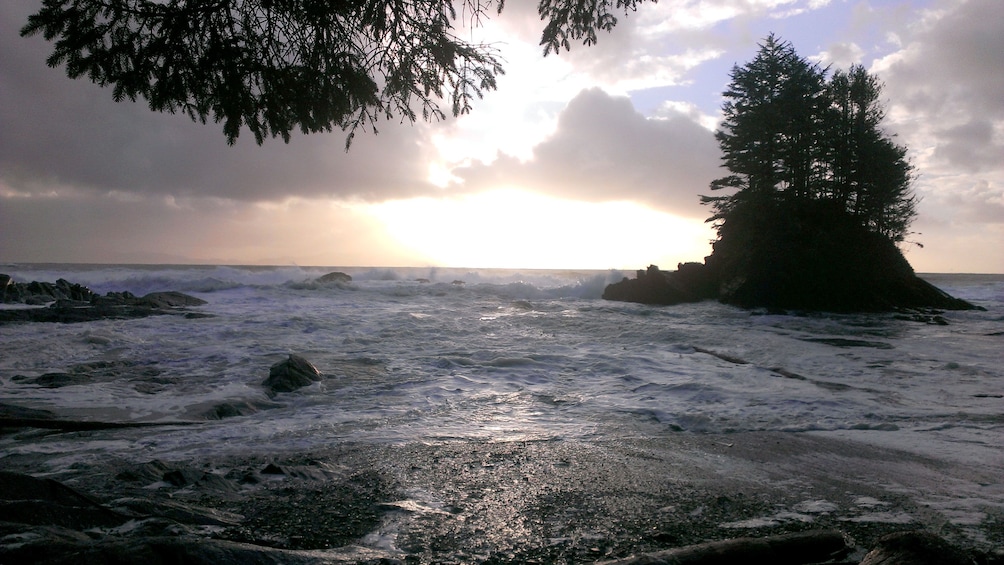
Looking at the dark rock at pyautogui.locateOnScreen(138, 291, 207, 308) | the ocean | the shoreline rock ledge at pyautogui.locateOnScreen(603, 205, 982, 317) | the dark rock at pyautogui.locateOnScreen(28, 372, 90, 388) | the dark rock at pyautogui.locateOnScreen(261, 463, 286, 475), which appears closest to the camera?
the dark rock at pyautogui.locateOnScreen(261, 463, 286, 475)

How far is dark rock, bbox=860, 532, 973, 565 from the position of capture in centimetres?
207

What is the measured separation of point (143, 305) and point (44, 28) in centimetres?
1491

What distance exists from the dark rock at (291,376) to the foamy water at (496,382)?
18cm

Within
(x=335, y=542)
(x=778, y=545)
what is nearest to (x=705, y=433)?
(x=778, y=545)

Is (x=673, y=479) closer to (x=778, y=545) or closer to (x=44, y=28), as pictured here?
(x=778, y=545)

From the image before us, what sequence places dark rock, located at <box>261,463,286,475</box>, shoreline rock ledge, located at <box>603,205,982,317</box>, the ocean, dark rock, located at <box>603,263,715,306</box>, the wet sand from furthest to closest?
1. dark rock, located at <box>603,263,715,306</box>
2. shoreline rock ledge, located at <box>603,205,982,317</box>
3. the ocean
4. dark rock, located at <box>261,463,286,475</box>
5. the wet sand

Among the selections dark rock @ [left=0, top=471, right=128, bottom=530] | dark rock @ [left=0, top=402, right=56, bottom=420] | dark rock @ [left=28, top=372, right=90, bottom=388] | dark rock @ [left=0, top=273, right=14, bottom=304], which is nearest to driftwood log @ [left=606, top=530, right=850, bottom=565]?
dark rock @ [left=0, top=471, right=128, bottom=530]

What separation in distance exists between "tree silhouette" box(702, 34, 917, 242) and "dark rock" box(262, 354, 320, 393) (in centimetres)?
2478

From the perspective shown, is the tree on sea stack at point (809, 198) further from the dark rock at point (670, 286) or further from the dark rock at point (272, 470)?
the dark rock at point (272, 470)

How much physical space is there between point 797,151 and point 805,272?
8.08 meters

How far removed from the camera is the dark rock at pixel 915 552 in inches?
81.4

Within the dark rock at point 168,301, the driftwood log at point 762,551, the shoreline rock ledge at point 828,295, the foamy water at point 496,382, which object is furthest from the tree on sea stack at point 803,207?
the driftwood log at point 762,551

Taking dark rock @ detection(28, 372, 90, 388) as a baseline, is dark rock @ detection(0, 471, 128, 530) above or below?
above

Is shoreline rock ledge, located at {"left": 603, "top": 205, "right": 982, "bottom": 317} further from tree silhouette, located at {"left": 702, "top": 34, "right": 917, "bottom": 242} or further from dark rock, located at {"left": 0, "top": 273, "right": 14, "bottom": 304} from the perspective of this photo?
dark rock, located at {"left": 0, "top": 273, "right": 14, "bottom": 304}
